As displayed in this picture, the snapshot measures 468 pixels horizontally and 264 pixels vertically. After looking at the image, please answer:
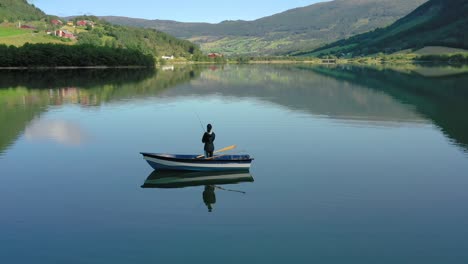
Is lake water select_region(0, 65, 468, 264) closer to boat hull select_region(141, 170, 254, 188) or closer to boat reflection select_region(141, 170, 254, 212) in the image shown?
boat reflection select_region(141, 170, 254, 212)

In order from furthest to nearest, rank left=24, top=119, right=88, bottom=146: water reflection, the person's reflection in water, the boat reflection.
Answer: left=24, top=119, right=88, bottom=146: water reflection → the boat reflection → the person's reflection in water

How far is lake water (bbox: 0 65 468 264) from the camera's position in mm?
20344

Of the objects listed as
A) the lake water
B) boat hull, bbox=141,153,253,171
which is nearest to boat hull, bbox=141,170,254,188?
boat hull, bbox=141,153,253,171

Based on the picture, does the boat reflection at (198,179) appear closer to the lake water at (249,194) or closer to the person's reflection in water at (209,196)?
the person's reflection in water at (209,196)

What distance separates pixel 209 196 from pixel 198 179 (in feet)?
13.2

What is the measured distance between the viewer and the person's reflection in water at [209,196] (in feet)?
87.5

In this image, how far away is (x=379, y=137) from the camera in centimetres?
4756

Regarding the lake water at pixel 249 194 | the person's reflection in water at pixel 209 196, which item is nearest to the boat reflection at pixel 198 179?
the person's reflection in water at pixel 209 196

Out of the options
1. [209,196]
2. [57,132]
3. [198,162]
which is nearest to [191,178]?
[198,162]

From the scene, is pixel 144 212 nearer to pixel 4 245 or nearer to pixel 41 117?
pixel 4 245

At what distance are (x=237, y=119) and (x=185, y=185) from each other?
31240mm

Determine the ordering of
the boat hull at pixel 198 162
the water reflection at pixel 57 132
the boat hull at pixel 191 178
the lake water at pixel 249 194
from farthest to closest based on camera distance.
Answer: the water reflection at pixel 57 132 → the boat hull at pixel 198 162 → the boat hull at pixel 191 178 → the lake water at pixel 249 194

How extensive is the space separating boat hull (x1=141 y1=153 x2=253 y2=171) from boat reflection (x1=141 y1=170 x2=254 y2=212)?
0.43 m

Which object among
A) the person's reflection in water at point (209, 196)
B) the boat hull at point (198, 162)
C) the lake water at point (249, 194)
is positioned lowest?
the person's reflection in water at point (209, 196)
